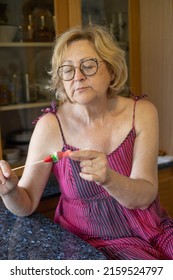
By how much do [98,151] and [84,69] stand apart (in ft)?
0.66

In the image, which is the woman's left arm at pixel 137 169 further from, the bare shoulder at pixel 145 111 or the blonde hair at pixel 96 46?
the blonde hair at pixel 96 46

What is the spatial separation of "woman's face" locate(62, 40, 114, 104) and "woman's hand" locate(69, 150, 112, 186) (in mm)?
222

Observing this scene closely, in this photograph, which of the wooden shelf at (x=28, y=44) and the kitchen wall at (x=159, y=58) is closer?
the wooden shelf at (x=28, y=44)

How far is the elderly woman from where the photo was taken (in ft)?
2.67

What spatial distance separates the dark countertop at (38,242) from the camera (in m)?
0.65

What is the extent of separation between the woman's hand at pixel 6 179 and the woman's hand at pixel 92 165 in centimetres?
17

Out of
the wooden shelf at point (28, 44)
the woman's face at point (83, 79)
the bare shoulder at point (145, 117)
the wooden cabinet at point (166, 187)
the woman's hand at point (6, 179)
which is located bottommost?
the wooden cabinet at point (166, 187)

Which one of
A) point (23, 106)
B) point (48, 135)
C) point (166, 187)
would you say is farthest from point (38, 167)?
point (166, 187)

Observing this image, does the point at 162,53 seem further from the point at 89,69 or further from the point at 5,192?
the point at 5,192

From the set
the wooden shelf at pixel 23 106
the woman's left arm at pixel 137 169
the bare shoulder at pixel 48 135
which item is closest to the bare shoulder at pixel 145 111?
the woman's left arm at pixel 137 169

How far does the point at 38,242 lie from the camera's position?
27.8 inches

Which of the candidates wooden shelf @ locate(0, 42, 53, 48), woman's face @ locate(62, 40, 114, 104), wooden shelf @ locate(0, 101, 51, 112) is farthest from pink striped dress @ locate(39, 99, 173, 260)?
wooden shelf @ locate(0, 42, 53, 48)

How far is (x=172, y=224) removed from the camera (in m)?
0.89
